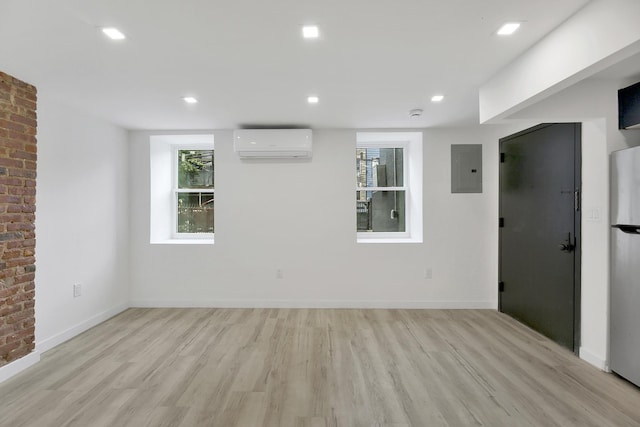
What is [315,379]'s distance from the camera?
241 centimetres

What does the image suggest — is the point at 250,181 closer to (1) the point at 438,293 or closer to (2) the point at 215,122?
(2) the point at 215,122

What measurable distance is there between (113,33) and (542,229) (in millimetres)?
3970

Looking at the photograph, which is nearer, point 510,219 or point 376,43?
point 376,43

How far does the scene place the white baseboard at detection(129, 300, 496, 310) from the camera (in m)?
4.12

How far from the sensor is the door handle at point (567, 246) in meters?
2.87

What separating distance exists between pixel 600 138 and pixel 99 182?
4947 mm

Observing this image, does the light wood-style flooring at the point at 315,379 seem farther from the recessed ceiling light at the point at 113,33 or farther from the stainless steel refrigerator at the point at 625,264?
the recessed ceiling light at the point at 113,33

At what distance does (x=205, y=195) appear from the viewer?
15.0ft

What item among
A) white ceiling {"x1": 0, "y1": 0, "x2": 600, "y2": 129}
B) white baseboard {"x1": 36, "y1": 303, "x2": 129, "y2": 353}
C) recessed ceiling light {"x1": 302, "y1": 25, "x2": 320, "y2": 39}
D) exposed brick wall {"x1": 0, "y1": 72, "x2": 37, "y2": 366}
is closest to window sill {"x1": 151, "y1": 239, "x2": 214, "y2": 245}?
white baseboard {"x1": 36, "y1": 303, "x2": 129, "y2": 353}

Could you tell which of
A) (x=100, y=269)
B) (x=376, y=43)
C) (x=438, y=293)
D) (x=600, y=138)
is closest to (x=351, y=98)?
(x=376, y=43)

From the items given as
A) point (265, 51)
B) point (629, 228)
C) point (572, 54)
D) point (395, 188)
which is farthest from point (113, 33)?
point (629, 228)

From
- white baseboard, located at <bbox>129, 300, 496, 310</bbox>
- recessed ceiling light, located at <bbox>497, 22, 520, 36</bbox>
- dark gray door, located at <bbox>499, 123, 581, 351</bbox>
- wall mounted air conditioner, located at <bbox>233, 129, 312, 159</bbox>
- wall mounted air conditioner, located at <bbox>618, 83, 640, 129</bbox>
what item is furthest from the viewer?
white baseboard, located at <bbox>129, 300, 496, 310</bbox>

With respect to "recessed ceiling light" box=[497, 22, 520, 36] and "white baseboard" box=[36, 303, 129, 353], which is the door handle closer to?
"recessed ceiling light" box=[497, 22, 520, 36]

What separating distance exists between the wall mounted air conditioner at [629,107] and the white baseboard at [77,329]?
17.3 feet
